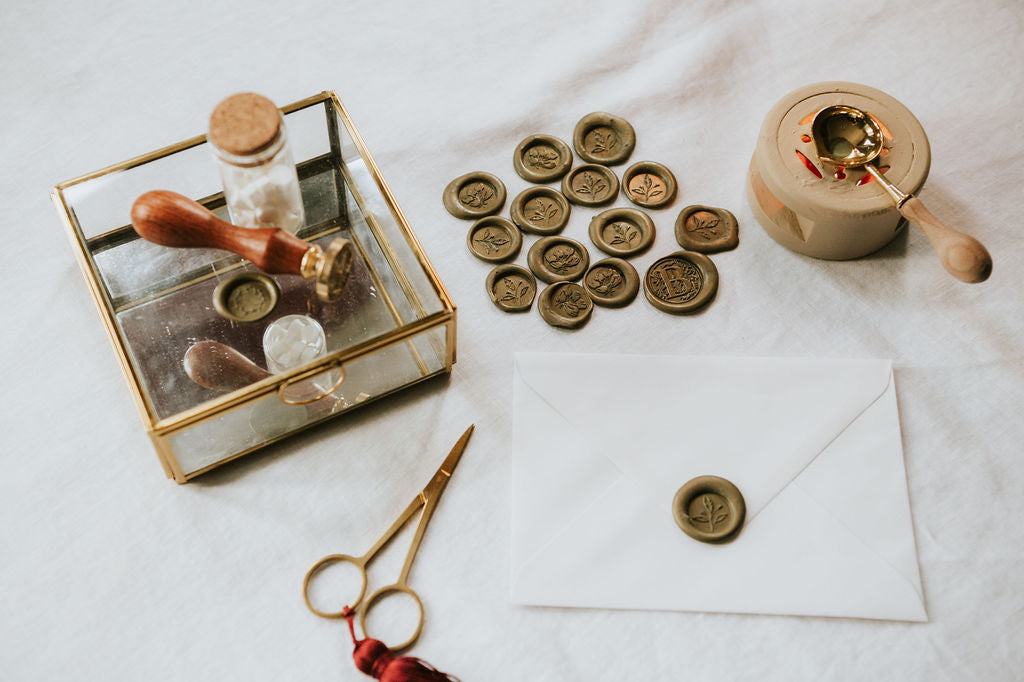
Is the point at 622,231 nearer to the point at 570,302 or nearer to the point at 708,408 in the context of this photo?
the point at 570,302

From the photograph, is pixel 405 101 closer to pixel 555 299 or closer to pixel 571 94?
pixel 571 94

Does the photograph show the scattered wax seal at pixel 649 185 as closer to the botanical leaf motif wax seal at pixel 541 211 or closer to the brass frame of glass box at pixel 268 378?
the botanical leaf motif wax seal at pixel 541 211

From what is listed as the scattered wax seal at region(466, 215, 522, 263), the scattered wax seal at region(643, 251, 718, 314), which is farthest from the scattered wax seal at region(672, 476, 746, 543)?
the scattered wax seal at region(466, 215, 522, 263)

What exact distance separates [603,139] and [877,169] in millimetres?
279

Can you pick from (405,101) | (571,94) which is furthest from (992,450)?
(405,101)

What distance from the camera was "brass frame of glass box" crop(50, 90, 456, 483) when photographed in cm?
72

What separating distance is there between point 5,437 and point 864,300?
0.81 meters

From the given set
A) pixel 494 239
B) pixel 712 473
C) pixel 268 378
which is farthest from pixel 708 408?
pixel 268 378

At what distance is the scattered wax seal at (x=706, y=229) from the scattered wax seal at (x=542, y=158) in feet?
0.44

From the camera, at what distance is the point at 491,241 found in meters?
0.91

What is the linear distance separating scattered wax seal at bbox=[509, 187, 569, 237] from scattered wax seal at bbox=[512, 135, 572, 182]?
0.05 feet

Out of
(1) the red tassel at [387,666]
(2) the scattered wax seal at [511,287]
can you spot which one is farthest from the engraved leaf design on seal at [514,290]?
(1) the red tassel at [387,666]

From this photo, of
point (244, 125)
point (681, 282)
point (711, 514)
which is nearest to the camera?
point (244, 125)

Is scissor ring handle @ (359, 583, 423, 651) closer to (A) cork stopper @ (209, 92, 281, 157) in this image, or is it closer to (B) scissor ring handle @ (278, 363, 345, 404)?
(B) scissor ring handle @ (278, 363, 345, 404)
